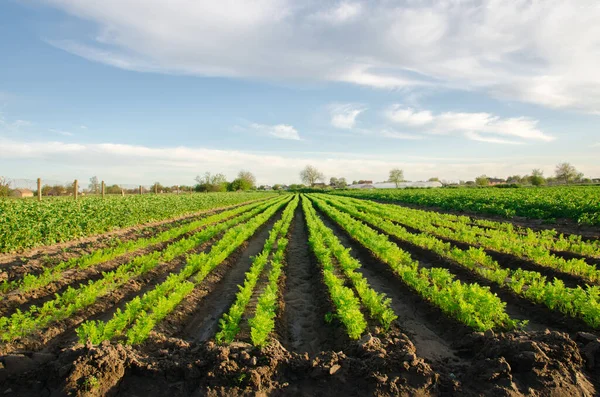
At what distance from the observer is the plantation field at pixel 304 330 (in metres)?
3.87

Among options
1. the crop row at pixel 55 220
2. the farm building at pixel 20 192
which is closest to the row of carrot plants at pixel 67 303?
the crop row at pixel 55 220

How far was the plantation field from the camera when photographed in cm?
387

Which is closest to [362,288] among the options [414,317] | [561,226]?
[414,317]

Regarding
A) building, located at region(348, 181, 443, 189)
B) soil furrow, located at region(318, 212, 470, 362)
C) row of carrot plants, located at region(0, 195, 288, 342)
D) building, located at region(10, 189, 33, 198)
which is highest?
building, located at region(348, 181, 443, 189)

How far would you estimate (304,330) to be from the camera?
5.87 metres

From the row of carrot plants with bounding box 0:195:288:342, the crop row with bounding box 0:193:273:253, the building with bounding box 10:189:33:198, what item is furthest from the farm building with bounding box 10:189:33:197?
the row of carrot plants with bounding box 0:195:288:342

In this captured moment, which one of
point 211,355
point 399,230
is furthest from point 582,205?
point 211,355

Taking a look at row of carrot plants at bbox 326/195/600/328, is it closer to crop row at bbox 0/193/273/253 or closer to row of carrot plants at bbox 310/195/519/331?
row of carrot plants at bbox 310/195/519/331

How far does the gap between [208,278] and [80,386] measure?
4723 mm

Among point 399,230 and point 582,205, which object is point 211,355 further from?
point 582,205

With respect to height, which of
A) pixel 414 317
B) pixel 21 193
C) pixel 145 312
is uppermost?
pixel 21 193

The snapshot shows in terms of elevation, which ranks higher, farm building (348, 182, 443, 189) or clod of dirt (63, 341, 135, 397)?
farm building (348, 182, 443, 189)

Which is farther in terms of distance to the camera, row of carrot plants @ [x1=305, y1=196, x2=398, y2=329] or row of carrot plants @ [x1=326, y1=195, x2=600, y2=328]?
row of carrot plants @ [x1=305, y1=196, x2=398, y2=329]

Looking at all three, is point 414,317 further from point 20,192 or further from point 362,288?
point 20,192
